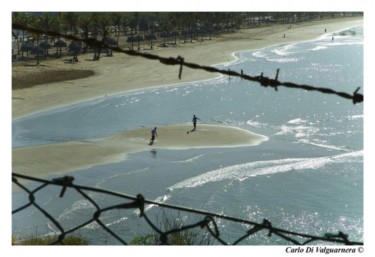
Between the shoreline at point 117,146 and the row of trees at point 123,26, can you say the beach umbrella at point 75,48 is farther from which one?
the shoreline at point 117,146

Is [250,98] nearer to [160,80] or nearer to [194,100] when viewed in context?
[194,100]

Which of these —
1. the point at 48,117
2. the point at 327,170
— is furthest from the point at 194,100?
the point at 327,170

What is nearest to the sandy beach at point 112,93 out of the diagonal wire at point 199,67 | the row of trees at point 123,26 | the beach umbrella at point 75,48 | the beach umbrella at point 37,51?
the beach umbrella at point 37,51

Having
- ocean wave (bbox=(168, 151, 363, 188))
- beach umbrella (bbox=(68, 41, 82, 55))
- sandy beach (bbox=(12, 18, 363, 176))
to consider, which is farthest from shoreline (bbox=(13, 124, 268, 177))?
beach umbrella (bbox=(68, 41, 82, 55))

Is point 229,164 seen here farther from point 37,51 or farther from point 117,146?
point 37,51

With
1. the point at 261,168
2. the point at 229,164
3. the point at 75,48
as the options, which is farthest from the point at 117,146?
the point at 75,48

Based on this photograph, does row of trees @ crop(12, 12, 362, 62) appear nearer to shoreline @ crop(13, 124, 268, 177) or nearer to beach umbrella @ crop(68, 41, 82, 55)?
beach umbrella @ crop(68, 41, 82, 55)
